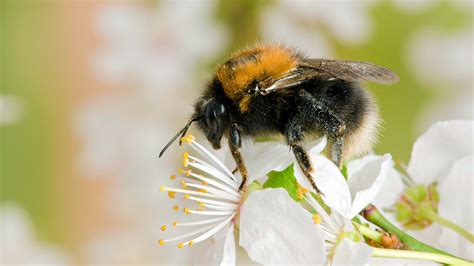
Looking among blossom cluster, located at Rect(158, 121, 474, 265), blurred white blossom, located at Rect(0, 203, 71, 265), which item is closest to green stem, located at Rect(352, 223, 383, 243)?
blossom cluster, located at Rect(158, 121, 474, 265)

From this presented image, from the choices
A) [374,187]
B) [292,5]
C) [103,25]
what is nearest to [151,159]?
[103,25]

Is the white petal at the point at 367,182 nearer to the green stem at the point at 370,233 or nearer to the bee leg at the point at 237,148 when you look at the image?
the green stem at the point at 370,233

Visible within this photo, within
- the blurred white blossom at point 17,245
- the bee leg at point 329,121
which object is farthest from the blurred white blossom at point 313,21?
the bee leg at point 329,121

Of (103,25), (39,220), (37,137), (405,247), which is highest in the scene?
(405,247)

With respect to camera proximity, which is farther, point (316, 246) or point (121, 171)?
point (121, 171)

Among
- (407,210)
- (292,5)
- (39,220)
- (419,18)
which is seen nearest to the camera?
(407,210)

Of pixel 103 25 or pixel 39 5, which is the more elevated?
pixel 103 25

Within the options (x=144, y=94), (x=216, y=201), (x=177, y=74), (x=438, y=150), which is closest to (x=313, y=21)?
(x=177, y=74)

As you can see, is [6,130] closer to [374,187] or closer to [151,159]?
[151,159]
